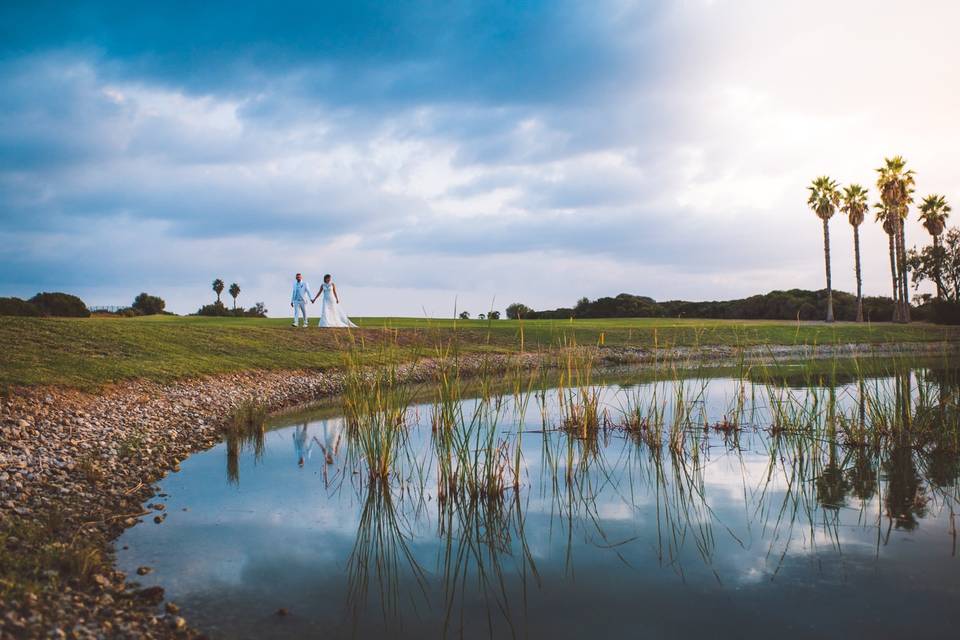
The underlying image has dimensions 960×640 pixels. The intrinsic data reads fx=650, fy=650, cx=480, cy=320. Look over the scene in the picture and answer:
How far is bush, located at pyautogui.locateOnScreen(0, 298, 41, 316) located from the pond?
2279 centimetres

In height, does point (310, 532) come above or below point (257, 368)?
below

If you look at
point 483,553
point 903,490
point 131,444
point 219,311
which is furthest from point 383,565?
point 219,311

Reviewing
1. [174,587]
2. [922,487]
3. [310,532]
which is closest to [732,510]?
[922,487]

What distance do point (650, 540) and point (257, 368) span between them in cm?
1546

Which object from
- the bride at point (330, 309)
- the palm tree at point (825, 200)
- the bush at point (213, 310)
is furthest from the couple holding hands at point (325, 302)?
the palm tree at point (825, 200)

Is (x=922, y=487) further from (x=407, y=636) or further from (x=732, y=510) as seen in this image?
(x=407, y=636)

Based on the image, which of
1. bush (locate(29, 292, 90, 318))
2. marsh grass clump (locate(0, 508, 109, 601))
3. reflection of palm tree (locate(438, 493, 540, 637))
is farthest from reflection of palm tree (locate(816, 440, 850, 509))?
bush (locate(29, 292, 90, 318))

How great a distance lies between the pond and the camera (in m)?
5.05

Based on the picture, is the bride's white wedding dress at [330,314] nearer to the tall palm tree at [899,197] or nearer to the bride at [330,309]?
the bride at [330,309]

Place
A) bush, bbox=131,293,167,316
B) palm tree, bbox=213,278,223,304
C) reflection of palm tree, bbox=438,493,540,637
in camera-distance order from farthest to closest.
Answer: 1. palm tree, bbox=213,278,223,304
2. bush, bbox=131,293,167,316
3. reflection of palm tree, bbox=438,493,540,637

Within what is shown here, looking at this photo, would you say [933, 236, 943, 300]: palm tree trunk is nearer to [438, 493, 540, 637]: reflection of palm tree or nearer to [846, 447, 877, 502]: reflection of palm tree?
[846, 447, 877, 502]: reflection of palm tree

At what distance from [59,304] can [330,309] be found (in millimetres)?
13943

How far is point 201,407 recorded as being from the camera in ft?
46.6

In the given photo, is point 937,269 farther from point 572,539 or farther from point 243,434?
point 572,539
